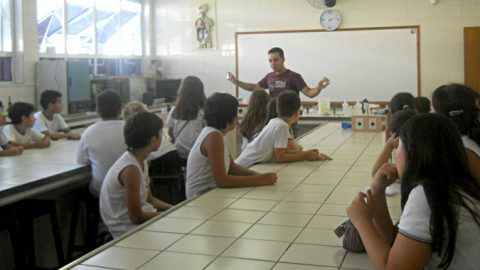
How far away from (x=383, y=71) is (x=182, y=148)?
4769mm

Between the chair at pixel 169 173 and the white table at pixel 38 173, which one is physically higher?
the white table at pixel 38 173

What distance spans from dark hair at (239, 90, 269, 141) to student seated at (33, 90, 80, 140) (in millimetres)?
1685

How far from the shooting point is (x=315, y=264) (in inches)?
69.9

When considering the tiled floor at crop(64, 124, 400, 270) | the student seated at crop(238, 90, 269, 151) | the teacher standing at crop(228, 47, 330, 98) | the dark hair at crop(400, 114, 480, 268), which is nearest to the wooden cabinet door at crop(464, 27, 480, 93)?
the teacher standing at crop(228, 47, 330, 98)

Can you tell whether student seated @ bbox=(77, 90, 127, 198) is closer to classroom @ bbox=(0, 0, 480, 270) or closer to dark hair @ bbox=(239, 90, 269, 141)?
classroom @ bbox=(0, 0, 480, 270)

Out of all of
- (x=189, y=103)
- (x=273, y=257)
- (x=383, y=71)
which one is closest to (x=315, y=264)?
(x=273, y=257)

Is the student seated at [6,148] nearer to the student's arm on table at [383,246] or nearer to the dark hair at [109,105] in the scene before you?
the dark hair at [109,105]

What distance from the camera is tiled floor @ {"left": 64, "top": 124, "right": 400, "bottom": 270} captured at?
1.81m

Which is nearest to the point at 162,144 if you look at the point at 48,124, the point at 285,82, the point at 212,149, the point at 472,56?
the point at 212,149

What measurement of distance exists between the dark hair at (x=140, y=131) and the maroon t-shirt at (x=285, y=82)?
2.75 meters

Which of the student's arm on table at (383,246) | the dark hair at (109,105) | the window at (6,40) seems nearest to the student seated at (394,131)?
the student's arm on table at (383,246)

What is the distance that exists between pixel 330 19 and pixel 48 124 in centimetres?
490

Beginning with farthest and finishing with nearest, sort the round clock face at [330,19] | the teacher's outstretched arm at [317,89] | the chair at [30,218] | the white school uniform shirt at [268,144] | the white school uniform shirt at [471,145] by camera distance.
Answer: the round clock face at [330,19], the teacher's outstretched arm at [317,89], the white school uniform shirt at [268,144], the chair at [30,218], the white school uniform shirt at [471,145]

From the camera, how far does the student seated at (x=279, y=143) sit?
11.9 ft
